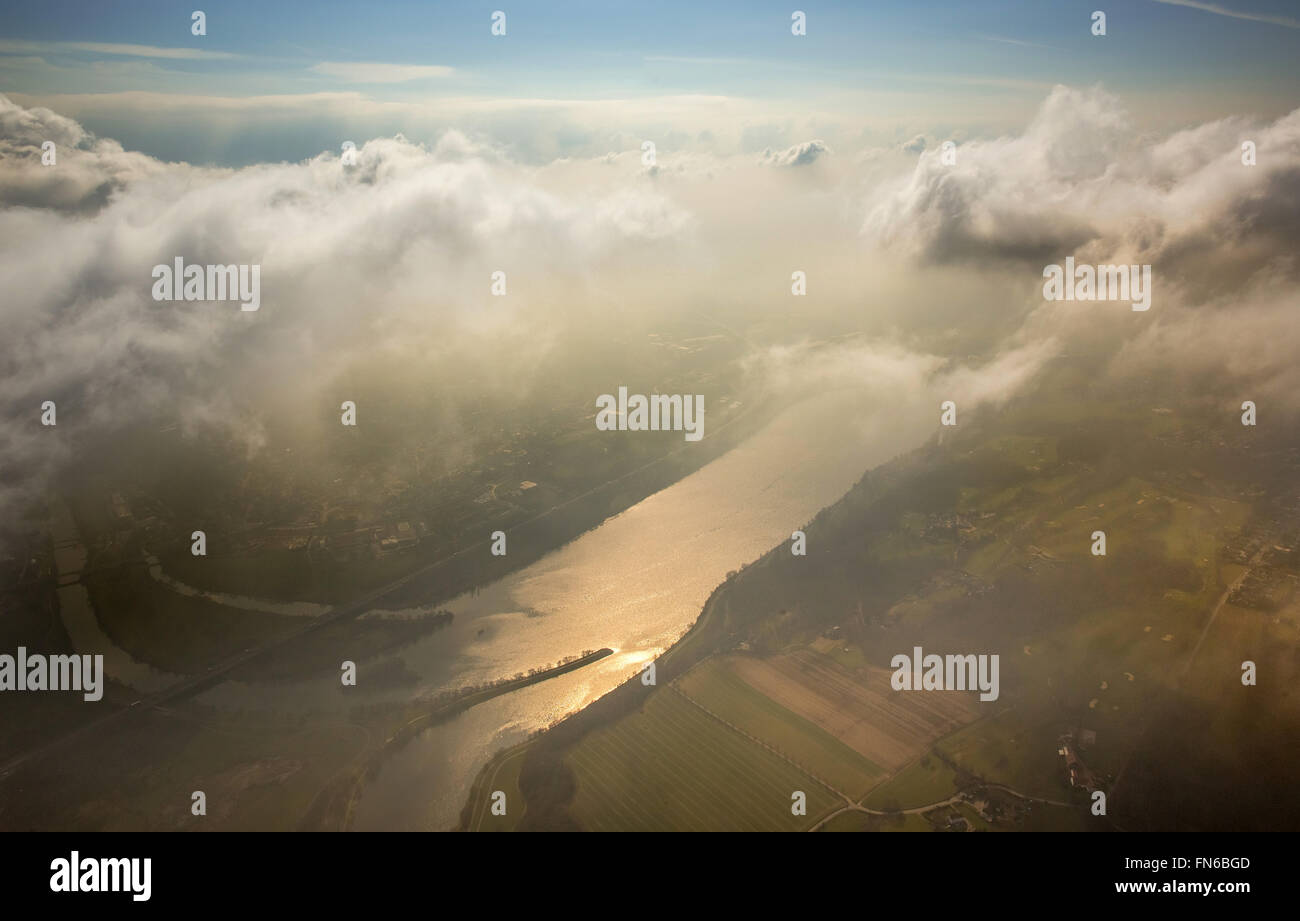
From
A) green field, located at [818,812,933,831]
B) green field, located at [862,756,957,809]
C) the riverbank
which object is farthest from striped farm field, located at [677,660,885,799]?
the riverbank

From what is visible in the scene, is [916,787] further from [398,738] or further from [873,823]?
[398,738]

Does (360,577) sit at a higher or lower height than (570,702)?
higher

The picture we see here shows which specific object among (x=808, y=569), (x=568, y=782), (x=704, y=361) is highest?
(x=704, y=361)

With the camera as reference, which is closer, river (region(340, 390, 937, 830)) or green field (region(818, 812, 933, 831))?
green field (region(818, 812, 933, 831))

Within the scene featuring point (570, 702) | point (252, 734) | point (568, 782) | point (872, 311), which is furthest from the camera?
point (872, 311)

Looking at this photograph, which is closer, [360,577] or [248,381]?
[360,577]

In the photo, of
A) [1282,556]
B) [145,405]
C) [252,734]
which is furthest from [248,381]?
[1282,556]

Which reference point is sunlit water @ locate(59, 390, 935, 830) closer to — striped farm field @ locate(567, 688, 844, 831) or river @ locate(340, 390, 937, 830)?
river @ locate(340, 390, 937, 830)

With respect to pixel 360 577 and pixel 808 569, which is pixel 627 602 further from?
pixel 360 577
